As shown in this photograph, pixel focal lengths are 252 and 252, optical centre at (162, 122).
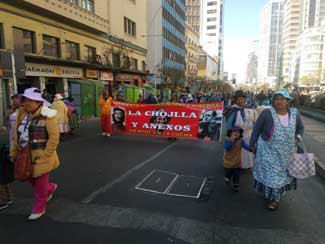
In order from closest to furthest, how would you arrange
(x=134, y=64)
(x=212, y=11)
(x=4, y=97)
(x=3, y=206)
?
(x=3, y=206) < (x=4, y=97) < (x=134, y=64) < (x=212, y=11)

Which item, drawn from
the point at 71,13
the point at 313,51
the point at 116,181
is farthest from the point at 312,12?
the point at 116,181

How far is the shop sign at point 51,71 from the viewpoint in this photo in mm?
14812

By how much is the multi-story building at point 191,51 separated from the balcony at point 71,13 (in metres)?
46.9

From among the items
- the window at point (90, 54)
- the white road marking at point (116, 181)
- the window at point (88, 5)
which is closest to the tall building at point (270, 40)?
the window at point (90, 54)

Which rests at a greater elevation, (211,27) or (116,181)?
(211,27)

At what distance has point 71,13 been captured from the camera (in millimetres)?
17531

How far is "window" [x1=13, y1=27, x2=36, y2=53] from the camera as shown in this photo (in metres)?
14.4

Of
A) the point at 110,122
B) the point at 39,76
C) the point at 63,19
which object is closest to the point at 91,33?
the point at 63,19

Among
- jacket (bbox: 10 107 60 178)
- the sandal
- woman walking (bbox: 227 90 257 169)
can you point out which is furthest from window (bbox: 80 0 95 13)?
the sandal

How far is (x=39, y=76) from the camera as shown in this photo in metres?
15.5

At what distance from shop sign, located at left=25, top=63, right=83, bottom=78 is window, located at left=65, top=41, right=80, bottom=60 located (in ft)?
3.75

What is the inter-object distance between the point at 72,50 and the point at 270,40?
132 m

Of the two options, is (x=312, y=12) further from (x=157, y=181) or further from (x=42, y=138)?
(x=42, y=138)

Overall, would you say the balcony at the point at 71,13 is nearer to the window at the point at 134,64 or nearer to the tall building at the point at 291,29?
the window at the point at 134,64
